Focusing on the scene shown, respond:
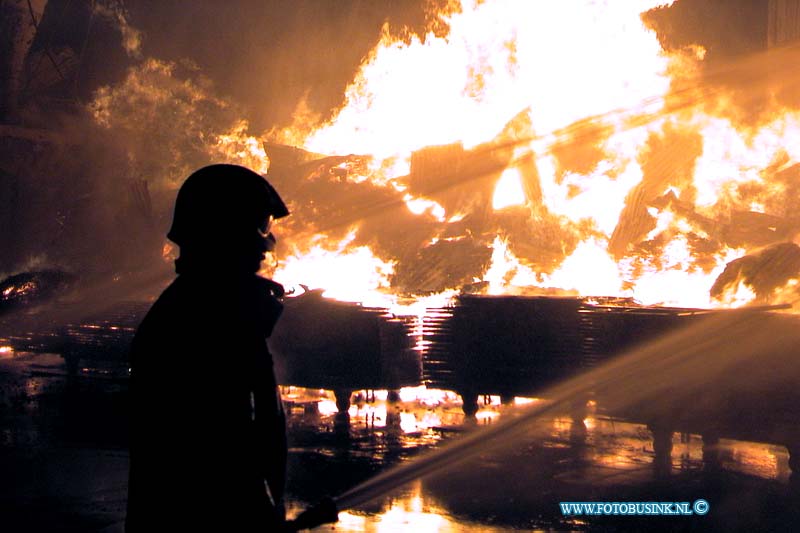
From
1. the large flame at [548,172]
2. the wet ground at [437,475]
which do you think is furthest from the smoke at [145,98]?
the wet ground at [437,475]

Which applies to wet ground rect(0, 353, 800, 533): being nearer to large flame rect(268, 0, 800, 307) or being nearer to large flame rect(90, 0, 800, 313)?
large flame rect(90, 0, 800, 313)

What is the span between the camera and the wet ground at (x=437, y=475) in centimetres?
621

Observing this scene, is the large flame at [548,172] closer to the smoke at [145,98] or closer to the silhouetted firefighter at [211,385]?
the smoke at [145,98]

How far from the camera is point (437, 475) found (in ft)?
25.4

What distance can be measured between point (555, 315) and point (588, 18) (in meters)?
8.08

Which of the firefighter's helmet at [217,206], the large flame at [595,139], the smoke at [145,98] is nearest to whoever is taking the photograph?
the firefighter's helmet at [217,206]

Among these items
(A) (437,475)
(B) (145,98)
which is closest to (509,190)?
(A) (437,475)

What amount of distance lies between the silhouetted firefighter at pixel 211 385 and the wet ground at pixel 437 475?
4.24 metres

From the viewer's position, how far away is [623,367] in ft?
27.9

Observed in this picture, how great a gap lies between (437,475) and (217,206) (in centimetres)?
628

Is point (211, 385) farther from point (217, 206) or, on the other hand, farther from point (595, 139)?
point (595, 139)

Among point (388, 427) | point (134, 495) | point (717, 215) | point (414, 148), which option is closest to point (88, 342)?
point (388, 427)

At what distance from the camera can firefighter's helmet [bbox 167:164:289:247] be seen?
1.93m

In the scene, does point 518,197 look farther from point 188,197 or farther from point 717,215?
point 188,197
